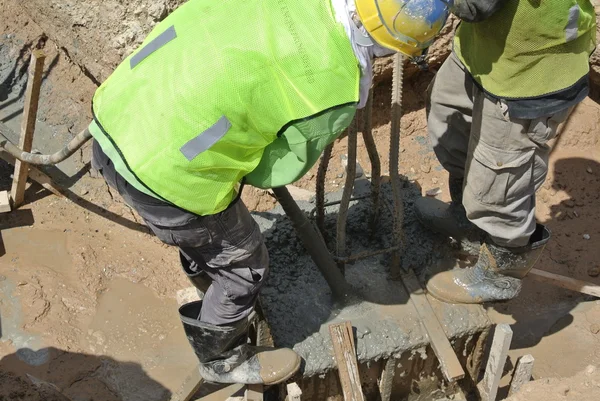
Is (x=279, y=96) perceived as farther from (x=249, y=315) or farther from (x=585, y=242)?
(x=585, y=242)

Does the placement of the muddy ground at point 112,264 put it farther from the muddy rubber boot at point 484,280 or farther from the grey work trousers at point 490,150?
the grey work trousers at point 490,150

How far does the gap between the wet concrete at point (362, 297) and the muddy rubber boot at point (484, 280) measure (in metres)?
0.07

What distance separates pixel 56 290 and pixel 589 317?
3.58 metres

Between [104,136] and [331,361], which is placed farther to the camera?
[331,361]

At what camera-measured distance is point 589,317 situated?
4.64m

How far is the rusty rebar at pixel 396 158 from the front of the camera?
3.23 metres

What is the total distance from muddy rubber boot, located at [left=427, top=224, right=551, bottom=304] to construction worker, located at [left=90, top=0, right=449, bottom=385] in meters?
1.57

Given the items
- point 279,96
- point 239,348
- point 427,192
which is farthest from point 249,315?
point 427,192

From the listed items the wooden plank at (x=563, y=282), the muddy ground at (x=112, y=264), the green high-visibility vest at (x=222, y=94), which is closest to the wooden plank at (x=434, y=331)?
the wooden plank at (x=563, y=282)

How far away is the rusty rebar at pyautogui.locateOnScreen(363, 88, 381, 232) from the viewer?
3.23 metres

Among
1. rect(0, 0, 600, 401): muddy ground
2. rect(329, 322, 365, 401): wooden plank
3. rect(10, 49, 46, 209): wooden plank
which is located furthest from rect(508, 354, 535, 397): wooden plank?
rect(10, 49, 46, 209): wooden plank

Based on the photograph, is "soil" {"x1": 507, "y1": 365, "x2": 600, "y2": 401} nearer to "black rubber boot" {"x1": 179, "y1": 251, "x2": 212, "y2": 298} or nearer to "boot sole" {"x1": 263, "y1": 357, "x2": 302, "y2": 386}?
"boot sole" {"x1": 263, "y1": 357, "x2": 302, "y2": 386}

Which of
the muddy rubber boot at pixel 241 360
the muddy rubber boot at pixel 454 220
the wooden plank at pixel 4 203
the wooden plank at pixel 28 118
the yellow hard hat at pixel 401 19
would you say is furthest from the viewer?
the wooden plank at pixel 4 203

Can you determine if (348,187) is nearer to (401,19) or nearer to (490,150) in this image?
(490,150)
